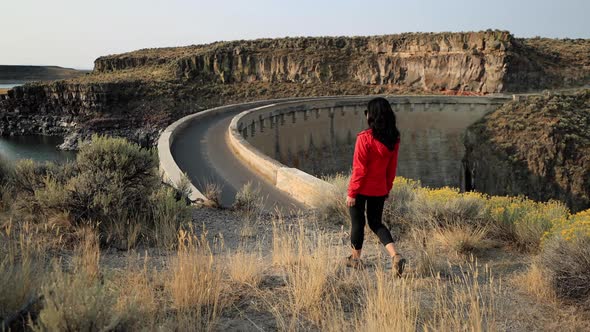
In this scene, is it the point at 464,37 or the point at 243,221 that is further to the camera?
the point at 464,37

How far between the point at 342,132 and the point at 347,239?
27.0m

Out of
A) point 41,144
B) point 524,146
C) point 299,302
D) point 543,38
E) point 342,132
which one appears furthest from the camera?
point 543,38

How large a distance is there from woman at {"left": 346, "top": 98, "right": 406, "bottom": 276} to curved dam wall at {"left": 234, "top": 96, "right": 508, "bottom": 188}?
2001cm

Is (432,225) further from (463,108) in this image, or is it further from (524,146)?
(463,108)

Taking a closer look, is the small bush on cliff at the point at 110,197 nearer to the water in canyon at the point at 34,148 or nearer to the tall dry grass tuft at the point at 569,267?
the tall dry grass tuft at the point at 569,267

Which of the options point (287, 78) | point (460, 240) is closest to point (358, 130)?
point (287, 78)

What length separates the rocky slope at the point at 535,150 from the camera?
2920cm

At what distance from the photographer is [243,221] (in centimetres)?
805


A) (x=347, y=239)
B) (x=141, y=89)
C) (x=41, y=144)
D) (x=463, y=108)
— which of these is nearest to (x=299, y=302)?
(x=347, y=239)

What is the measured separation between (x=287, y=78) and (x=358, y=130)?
26.3 meters

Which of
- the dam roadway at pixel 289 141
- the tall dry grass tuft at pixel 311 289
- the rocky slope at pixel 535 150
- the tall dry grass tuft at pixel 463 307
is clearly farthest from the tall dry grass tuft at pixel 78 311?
the rocky slope at pixel 535 150

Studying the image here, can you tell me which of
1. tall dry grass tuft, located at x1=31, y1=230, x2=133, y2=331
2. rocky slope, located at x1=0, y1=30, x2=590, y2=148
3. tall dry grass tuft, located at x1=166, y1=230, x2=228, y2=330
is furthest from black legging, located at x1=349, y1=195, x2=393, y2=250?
rocky slope, located at x1=0, y1=30, x2=590, y2=148

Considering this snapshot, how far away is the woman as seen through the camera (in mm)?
5285

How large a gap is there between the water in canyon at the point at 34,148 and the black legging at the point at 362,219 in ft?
124
